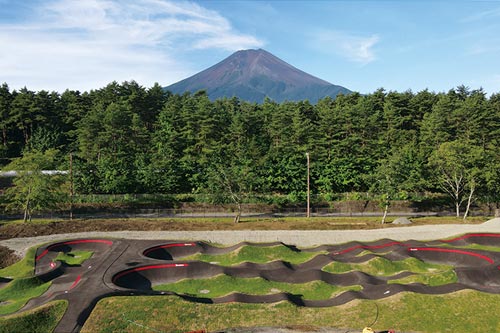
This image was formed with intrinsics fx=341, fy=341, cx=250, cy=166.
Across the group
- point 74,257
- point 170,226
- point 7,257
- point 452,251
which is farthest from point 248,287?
point 7,257

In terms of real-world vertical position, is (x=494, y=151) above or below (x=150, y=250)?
above

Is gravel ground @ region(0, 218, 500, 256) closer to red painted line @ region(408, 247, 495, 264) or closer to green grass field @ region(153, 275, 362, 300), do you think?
red painted line @ region(408, 247, 495, 264)

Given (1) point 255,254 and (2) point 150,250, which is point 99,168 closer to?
(2) point 150,250

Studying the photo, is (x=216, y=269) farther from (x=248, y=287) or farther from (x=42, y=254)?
(x=42, y=254)

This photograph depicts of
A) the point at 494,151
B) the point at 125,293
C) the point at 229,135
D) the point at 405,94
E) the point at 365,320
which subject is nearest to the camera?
the point at 365,320

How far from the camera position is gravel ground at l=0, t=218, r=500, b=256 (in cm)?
4241

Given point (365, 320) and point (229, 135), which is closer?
point (365, 320)

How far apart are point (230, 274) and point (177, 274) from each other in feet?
15.8

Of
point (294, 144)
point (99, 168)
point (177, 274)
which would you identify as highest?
point (294, 144)

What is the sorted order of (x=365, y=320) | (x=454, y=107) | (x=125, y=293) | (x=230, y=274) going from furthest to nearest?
(x=454, y=107)
(x=230, y=274)
(x=125, y=293)
(x=365, y=320)

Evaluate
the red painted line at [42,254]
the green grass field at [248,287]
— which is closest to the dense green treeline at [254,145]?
the red painted line at [42,254]

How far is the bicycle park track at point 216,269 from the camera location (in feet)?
79.8

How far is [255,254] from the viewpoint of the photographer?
36062 millimetres

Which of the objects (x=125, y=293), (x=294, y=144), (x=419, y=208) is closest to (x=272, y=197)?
(x=294, y=144)
